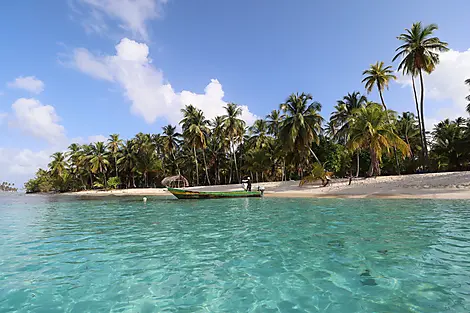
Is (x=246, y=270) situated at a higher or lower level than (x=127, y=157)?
lower

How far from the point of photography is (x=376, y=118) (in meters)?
30.2

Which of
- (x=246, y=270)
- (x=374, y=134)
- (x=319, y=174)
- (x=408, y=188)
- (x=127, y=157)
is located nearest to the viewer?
(x=246, y=270)

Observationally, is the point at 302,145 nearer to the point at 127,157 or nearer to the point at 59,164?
the point at 127,157

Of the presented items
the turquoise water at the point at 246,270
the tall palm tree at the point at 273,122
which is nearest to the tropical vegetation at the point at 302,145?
the tall palm tree at the point at 273,122

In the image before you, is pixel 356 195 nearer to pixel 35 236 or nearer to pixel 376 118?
pixel 376 118

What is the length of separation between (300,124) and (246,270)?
31885mm

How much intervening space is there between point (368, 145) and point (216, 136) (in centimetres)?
3036

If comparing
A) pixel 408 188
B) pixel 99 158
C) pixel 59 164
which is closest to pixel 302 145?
pixel 408 188

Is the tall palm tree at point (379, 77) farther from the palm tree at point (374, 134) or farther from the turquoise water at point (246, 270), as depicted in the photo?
the turquoise water at point (246, 270)

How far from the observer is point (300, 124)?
35.9 metres

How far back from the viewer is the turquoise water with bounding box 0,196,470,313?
177 inches

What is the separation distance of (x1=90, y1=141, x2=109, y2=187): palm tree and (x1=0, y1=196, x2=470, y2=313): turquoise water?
54203mm

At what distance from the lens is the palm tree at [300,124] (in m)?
36.0

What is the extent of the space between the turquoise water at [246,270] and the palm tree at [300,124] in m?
25.9
